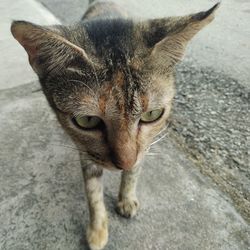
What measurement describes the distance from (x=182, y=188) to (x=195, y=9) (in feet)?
9.05

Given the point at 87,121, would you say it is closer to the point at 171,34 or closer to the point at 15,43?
the point at 171,34

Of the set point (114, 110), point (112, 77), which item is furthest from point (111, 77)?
point (114, 110)

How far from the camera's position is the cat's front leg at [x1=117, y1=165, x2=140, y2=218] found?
2123mm

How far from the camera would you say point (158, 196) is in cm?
227

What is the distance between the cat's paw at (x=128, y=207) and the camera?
6.94 ft

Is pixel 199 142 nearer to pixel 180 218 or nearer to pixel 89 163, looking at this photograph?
pixel 180 218

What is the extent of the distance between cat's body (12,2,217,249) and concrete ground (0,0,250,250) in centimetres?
51

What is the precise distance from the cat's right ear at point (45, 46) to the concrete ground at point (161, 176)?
0.90 meters

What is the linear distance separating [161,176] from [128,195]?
0.30m

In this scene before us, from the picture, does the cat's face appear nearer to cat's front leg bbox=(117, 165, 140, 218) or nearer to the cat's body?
the cat's body

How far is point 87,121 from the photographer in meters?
1.68

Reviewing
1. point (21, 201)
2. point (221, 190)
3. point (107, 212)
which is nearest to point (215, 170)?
point (221, 190)

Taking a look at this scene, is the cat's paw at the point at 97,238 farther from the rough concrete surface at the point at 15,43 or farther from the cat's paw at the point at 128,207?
the rough concrete surface at the point at 15,43

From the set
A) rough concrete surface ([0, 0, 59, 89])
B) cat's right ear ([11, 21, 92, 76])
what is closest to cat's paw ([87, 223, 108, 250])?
cat's right ear ([11, 21, 92, 76])
